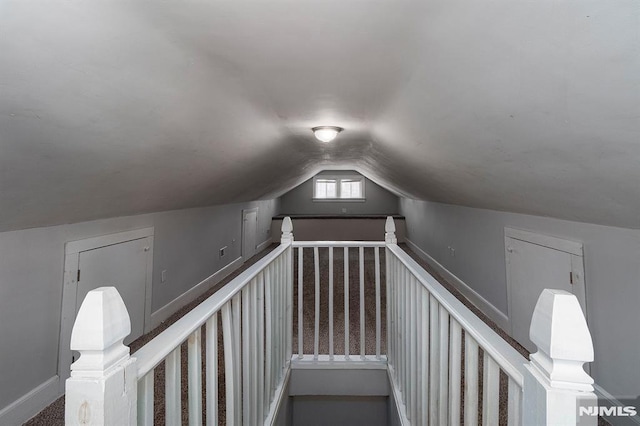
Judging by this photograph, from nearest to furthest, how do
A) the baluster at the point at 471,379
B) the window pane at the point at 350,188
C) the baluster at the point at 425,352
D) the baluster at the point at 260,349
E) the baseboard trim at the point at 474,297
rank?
the baluster at the point at 471,379 < the baluster at the point at 425,352 < the baluster at the point at 260,349 < the baseboard trim at the point at 474,297 < the window pane at the point at 350,188

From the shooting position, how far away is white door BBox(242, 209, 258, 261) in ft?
17.4

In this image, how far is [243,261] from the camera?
527 centimetres

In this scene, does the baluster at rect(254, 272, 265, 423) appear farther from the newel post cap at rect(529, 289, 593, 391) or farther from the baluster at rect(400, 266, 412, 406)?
the newel post cap at rect(529, 289, 593, 391)

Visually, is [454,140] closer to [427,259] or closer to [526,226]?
[526,226]

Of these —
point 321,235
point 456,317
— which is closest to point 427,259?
point 321,235

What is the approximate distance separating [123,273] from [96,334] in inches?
90.0

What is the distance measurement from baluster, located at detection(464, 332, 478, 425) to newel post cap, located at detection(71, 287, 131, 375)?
858 mm

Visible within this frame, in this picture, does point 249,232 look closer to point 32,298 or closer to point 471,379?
point 32,298

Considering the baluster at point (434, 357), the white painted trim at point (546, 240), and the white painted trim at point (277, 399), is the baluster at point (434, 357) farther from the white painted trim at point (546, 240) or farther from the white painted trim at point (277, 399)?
the white painted trim at point (546, 240)

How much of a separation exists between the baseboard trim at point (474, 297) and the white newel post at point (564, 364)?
2.56 m

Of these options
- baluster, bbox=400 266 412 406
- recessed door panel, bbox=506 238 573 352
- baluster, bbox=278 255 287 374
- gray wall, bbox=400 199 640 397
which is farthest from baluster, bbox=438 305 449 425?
recessed door panel, bbox=506 238 573 352

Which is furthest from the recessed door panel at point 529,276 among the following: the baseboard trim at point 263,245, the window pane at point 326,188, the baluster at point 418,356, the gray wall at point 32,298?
the window pane at point 326,188

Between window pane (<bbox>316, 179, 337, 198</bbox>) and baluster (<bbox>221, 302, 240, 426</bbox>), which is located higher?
window pane (<bbox>316, 179, 337, 198</bbox>)

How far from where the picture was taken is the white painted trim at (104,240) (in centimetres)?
196
